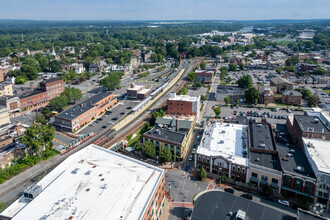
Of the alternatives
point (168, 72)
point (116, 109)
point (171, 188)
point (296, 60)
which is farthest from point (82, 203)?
point (296, 60)

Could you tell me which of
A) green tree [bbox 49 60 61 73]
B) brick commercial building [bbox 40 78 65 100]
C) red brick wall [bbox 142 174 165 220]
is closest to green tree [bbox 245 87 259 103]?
red brick wall [bbox 142 174 165 220]

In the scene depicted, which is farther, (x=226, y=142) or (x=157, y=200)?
(x=226, y=142)

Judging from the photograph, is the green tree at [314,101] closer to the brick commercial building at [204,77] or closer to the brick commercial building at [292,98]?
the brick commercial building at [292,98]

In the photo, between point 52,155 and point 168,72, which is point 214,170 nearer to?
point 52,155

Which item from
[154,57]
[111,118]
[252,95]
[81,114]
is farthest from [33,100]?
[154,57]

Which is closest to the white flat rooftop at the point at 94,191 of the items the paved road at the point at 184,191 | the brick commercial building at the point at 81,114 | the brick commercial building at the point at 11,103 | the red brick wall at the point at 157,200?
the red brick wall at the point at 157,200

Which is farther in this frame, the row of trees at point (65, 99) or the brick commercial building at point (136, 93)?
the brick commercial building at point (136, 93)

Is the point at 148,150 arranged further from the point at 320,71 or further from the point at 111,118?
the point at 320,71

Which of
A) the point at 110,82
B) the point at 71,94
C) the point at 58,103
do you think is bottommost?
the point at 58,103
